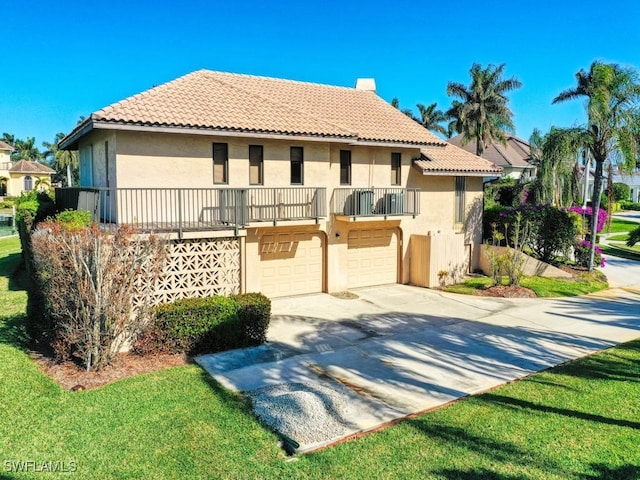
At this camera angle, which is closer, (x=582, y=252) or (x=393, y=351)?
(x=393, y=351)

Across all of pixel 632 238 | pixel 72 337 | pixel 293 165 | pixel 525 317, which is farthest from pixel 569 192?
pixel 72 337

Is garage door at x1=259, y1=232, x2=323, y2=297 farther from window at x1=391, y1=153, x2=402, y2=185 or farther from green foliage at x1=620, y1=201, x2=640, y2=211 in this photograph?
green foliage at x1=620, y1=201, x2=640, y2=211

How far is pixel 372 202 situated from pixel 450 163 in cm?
538

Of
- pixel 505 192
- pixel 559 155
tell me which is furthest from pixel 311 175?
pixel 505 192

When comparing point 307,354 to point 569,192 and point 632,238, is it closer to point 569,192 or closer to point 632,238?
point 569,192

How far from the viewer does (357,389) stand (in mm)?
8695

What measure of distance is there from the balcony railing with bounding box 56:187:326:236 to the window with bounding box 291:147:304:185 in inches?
18.0

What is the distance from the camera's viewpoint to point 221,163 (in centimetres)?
1501

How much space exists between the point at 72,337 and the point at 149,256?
2.13 meters

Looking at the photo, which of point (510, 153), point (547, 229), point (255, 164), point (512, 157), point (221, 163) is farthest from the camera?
point (510, 153)

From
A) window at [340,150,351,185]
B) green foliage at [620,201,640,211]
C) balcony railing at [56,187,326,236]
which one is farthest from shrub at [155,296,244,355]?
green foliage at [620,201,640,211]

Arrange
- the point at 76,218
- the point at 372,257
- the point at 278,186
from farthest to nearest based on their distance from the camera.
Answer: the point at 372,257 < the point at 278,186 < the point at 76,218

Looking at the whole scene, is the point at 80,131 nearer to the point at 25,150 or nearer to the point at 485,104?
the point at 485,104

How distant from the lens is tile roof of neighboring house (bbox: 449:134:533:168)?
43.7 metres
